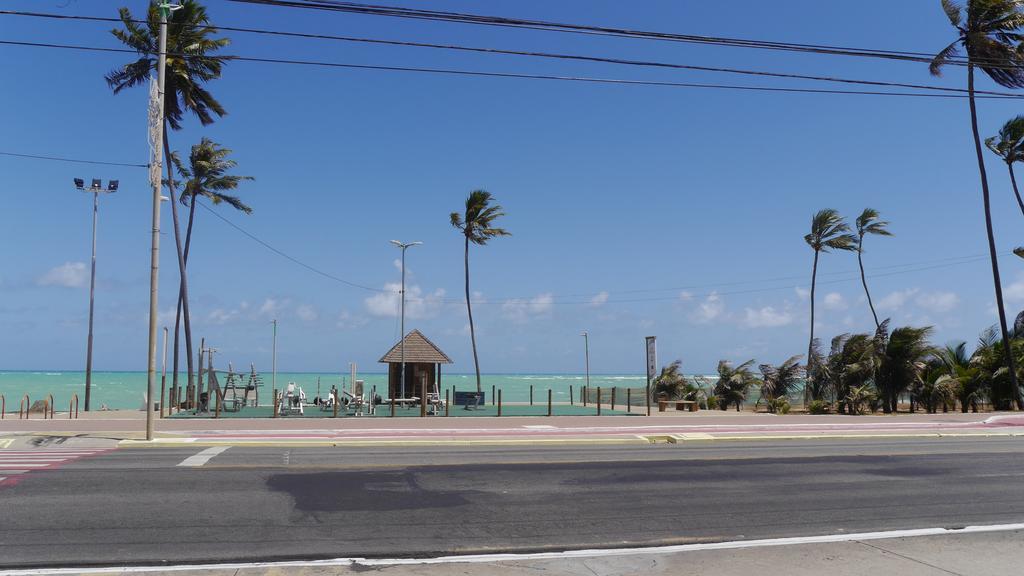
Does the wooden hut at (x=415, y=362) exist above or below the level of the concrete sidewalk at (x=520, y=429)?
above

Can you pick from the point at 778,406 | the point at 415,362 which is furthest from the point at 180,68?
the point at 778,406

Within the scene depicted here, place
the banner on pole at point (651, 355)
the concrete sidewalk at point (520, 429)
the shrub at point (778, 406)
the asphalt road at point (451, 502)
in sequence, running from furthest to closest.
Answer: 1. the shrub at point (778, 406)
2. the banner on pole at point (651, 355)
3. the concrete sidewalk at point (520, 429)
4. the asphalt road at point (451, 502)

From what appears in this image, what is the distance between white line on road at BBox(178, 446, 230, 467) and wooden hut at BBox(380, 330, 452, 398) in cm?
2173

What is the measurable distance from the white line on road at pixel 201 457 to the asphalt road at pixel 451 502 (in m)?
0.20

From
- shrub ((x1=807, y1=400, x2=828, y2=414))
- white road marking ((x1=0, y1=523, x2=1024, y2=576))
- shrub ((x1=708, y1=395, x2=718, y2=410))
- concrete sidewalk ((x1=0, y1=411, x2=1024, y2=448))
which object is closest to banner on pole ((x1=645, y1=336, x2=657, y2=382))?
concrete sidewalk ((x1=0, y1=411, x2=1024, y2=448))

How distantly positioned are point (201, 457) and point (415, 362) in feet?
80.2

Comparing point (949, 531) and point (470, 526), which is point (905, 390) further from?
point (470, 526)

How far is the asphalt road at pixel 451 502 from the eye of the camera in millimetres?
8383

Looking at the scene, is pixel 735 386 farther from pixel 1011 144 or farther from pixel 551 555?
pixel 551 555

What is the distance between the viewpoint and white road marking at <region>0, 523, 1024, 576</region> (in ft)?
23.8

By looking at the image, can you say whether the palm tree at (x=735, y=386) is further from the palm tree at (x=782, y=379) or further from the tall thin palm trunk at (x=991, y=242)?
the tall thin palm trunk at (x=991, y=242)

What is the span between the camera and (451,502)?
35.0 feet

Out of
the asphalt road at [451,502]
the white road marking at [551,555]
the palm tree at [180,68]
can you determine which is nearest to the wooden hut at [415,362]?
the palm tree at [180,68]

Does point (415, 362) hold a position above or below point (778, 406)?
above
